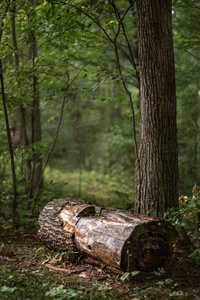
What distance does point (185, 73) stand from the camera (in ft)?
26.4

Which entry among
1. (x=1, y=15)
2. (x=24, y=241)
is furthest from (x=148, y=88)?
(x=24, y=241)

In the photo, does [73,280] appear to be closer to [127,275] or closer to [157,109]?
[127,275]

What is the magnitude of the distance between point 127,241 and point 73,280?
2.62 feet

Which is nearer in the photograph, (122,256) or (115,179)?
(122,256)

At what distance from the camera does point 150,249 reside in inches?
133

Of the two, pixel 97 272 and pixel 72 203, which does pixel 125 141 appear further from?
pixel 97 272

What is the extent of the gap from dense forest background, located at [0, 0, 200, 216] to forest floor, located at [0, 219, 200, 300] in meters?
1.97

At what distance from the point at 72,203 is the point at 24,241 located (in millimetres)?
1237

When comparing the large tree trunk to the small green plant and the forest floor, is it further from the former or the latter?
A: the small green plant

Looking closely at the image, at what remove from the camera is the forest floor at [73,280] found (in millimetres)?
2957

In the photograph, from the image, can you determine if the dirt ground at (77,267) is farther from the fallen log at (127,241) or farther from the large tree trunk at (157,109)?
the large tree trunk at (157,109)

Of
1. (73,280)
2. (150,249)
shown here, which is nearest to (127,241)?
(150,249)

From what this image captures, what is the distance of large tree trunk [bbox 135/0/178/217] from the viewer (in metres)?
4.16

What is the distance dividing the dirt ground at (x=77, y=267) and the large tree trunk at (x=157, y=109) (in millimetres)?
845
